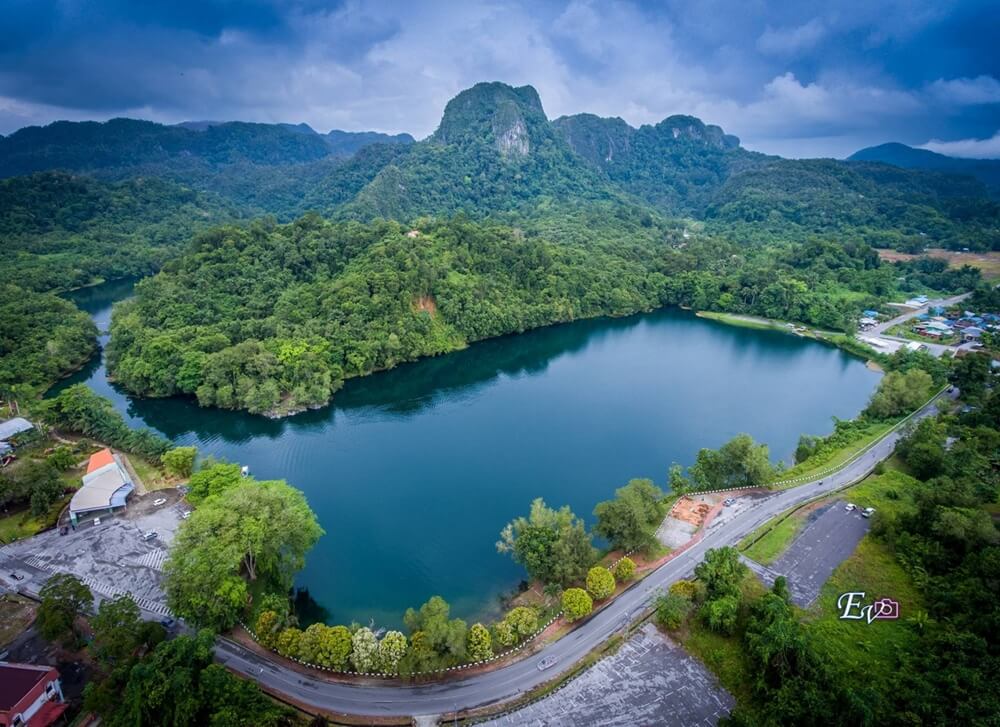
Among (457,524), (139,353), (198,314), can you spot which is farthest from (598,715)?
(198,314)

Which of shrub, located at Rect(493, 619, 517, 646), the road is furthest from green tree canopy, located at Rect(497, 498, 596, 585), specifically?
shrub, located at Rect(493, 619, 517, 646)

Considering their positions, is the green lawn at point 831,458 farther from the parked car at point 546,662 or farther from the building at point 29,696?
the building at point 29,696

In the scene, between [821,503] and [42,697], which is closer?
[42,697]

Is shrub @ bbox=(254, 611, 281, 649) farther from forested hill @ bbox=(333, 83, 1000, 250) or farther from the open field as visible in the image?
forested hill @ bbox=(333, 83, 1000, 250)

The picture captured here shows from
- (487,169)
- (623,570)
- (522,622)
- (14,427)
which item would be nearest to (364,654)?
(522,622)

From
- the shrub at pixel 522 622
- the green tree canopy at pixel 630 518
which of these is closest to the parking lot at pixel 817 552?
the green tree canopy at pixel 630 518

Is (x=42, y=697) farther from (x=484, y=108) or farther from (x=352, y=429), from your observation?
(x=484, y=108)
